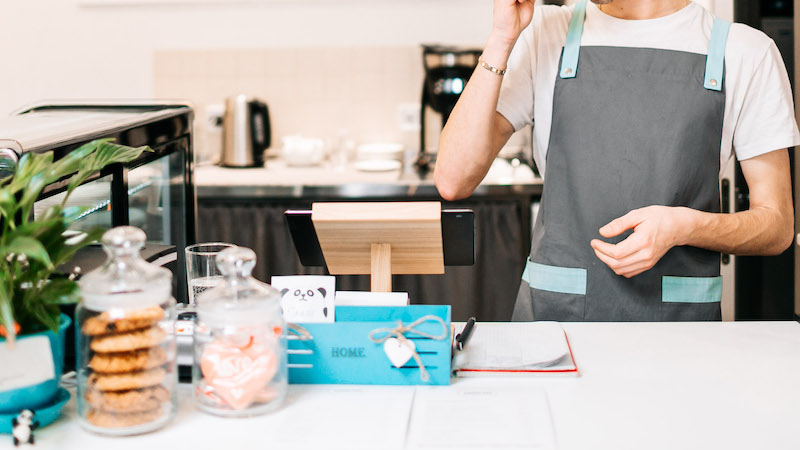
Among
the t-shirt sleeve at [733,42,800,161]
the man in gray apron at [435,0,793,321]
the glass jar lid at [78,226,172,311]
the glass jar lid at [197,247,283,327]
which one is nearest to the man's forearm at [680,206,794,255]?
the man in gray apron at [435,0,793,321]

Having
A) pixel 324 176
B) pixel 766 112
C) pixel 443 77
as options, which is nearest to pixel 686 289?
pixel 766 112

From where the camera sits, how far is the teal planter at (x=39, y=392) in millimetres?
1090

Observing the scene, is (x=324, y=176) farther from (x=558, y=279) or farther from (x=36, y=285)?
(x=36, y=285)

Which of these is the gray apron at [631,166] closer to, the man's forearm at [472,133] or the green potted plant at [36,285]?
the man's forearm at [472,133]

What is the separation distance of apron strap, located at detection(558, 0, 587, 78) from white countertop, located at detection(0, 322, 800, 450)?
0.62 m

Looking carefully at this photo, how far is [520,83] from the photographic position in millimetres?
1878

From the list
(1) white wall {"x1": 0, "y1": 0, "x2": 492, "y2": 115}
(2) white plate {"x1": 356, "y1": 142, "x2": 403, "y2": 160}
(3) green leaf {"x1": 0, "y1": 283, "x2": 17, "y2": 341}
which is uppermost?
(1) white wall {"x1": 0, "y1": 0, "x2": 492, "y2": 115}

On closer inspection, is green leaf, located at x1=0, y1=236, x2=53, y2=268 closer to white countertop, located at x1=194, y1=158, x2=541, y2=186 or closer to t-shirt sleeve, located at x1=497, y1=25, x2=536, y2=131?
t-shirt sleeve, located at x1=497, y1=25, x2=536, y2=131

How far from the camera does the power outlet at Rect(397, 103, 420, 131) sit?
3840 mm

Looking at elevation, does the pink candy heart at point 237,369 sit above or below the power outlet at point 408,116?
below

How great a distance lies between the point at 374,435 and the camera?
1.09m

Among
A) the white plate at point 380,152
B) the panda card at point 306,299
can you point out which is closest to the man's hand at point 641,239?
the panda card at point 306,299

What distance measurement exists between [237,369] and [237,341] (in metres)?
0.04

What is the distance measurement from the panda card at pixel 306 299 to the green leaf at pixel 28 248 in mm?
374
